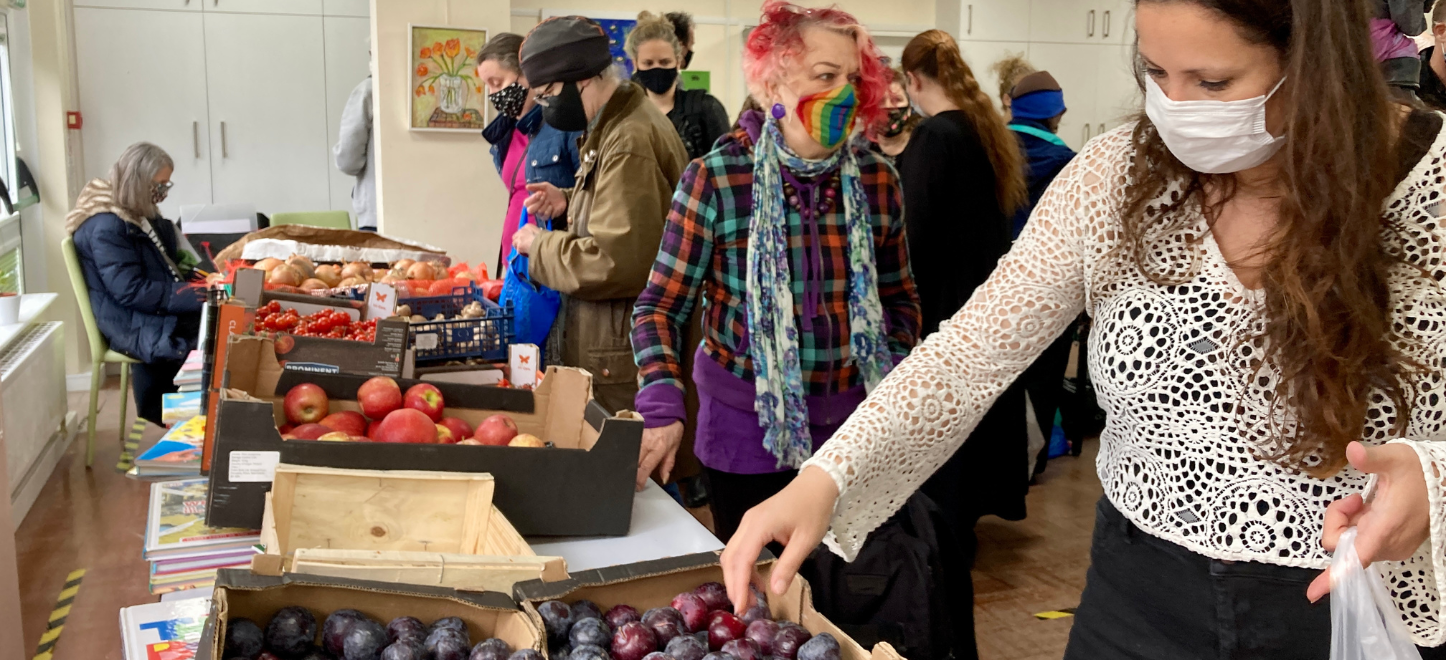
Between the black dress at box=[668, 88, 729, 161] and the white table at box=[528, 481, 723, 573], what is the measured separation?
2788mm

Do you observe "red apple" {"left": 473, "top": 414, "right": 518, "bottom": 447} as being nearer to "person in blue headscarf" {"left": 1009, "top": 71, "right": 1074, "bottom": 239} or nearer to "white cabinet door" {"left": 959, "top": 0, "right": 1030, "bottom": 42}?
"person in blue headscarf" {"left": 1009, "top": 71, "right": 1074, "bottom": 239}

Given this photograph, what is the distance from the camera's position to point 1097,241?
1144 millimetres

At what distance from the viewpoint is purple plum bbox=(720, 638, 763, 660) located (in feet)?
3.67

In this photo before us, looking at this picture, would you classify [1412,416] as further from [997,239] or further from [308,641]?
[997,239]

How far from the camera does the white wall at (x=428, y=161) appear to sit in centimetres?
531

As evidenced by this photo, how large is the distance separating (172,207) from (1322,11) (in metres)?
7.30

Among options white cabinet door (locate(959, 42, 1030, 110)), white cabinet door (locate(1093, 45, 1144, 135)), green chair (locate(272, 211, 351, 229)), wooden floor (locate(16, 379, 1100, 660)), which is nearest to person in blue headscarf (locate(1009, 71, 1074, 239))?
wooden floor (locate(16, 379, 1100, 660))

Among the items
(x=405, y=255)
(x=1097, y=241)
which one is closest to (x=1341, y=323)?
(x=1097, y=241)

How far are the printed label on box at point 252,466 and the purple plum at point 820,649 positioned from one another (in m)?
0.96

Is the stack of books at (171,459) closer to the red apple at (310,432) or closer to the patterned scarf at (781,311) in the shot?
the red apple at (310,432)

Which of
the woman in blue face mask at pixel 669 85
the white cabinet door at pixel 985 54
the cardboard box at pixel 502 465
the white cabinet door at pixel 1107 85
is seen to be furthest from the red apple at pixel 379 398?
the white cabinet door at pixel 1107 85

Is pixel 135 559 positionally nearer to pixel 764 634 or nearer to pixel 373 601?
pixel 373 601

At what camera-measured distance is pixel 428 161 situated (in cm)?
548

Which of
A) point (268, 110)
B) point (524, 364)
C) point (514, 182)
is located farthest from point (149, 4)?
point (524, 364)
